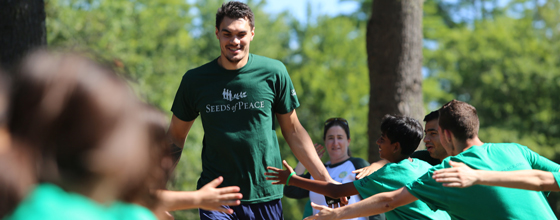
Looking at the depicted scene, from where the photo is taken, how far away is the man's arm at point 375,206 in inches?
→ 147

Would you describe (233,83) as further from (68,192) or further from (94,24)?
(94,24)

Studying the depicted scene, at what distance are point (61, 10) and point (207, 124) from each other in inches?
650

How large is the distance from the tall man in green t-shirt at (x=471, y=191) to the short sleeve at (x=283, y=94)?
3.15 ft

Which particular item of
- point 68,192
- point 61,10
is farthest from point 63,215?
point 61,10

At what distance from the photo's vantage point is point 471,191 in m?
3.56

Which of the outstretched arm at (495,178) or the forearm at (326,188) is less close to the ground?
the outstretched arm at (495,178)

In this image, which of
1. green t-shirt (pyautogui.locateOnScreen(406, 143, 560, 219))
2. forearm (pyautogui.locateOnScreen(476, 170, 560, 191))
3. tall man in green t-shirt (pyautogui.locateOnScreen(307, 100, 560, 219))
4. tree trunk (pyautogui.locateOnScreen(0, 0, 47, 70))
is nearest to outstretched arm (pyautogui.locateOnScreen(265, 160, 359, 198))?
tall man in green t-shirt (pyautogui.locateOnScreen(307, 100, 560, 219))

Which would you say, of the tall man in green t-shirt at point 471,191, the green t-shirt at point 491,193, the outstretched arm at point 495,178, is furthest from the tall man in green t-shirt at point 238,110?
the outstretched arm at point 495,178

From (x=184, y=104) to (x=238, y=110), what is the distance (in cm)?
49

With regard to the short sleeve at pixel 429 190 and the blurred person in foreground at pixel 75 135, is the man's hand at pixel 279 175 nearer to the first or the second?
the short sleeve at pixel 429 190

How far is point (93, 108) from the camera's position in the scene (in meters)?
1.25

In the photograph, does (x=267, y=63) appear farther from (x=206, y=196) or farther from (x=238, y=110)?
(x=206, y=196)

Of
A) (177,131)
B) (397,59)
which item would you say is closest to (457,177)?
(177,131)

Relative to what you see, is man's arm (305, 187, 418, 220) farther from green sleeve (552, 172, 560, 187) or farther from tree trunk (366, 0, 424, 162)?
tree trunk (366, 0, 424, 162)
